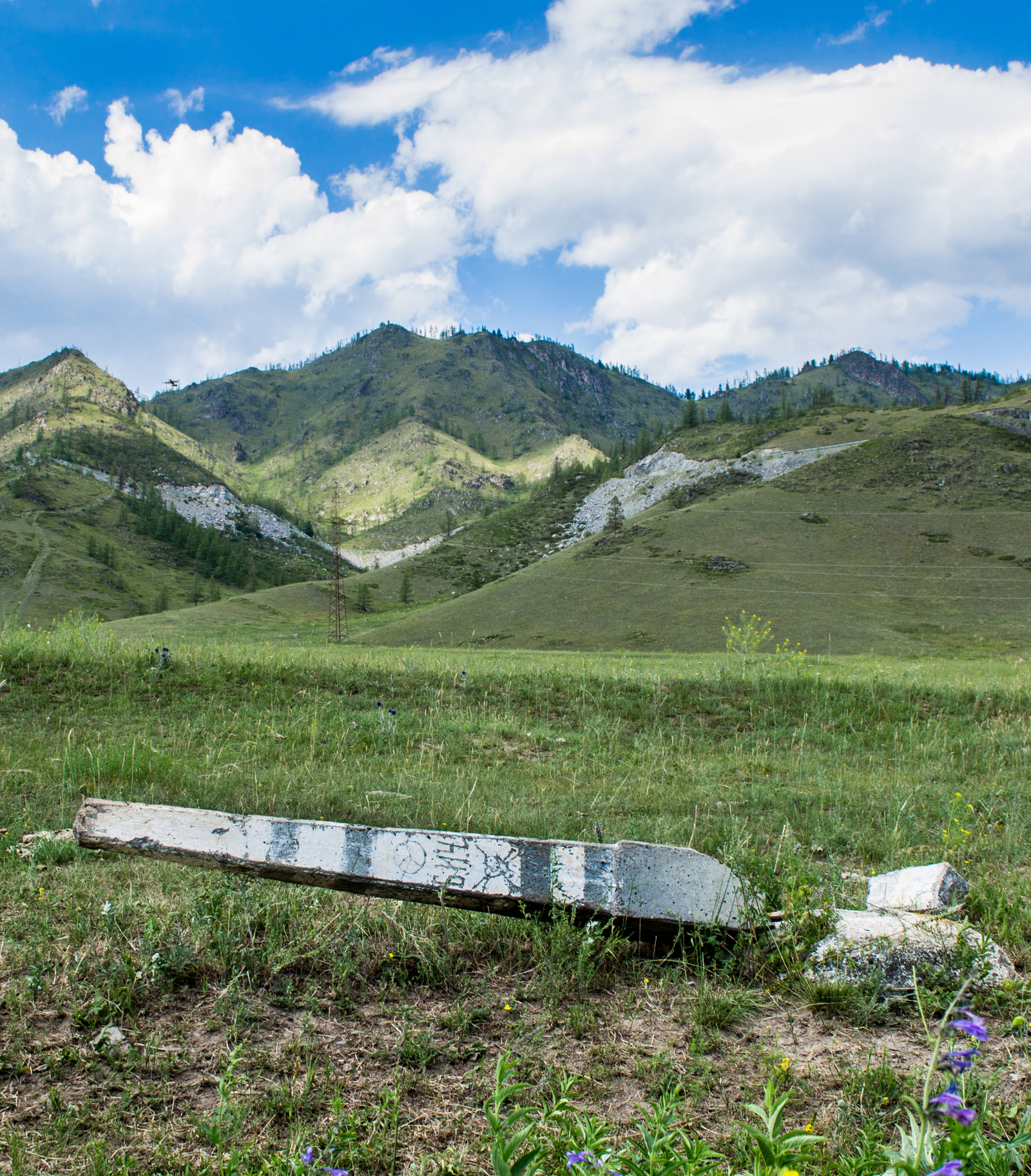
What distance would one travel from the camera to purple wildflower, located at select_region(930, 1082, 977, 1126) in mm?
1409

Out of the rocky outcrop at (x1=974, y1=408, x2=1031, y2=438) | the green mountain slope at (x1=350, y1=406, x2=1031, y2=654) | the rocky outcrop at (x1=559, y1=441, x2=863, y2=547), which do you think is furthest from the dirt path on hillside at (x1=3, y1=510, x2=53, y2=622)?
the rocky outcrop at (x1=974, y1=408, x2=1031, y2=438)

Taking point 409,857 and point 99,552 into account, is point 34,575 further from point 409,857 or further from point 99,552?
point 409,857

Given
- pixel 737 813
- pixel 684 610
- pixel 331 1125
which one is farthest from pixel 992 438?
pixel 331 1125

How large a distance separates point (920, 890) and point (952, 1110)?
336 centimetres

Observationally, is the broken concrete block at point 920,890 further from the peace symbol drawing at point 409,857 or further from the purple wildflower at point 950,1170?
the purple wildflower at point 950,1170

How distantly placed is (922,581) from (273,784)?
60325mm

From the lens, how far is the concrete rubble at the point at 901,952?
339 cm

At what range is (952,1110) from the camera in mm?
1501

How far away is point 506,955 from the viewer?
12.5 feet

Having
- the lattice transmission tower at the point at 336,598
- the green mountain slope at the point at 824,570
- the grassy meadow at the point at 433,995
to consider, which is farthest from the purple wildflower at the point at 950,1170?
the green mountain slope at the point at 824,570

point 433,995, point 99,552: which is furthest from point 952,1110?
point 99,552

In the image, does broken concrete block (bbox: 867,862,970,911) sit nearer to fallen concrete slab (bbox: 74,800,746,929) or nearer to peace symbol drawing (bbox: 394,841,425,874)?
fallen concrete slab (bbox: 74,800,746,929)

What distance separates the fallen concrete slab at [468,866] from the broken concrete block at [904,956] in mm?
504

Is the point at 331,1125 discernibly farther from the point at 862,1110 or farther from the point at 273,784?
the point at 273,784
